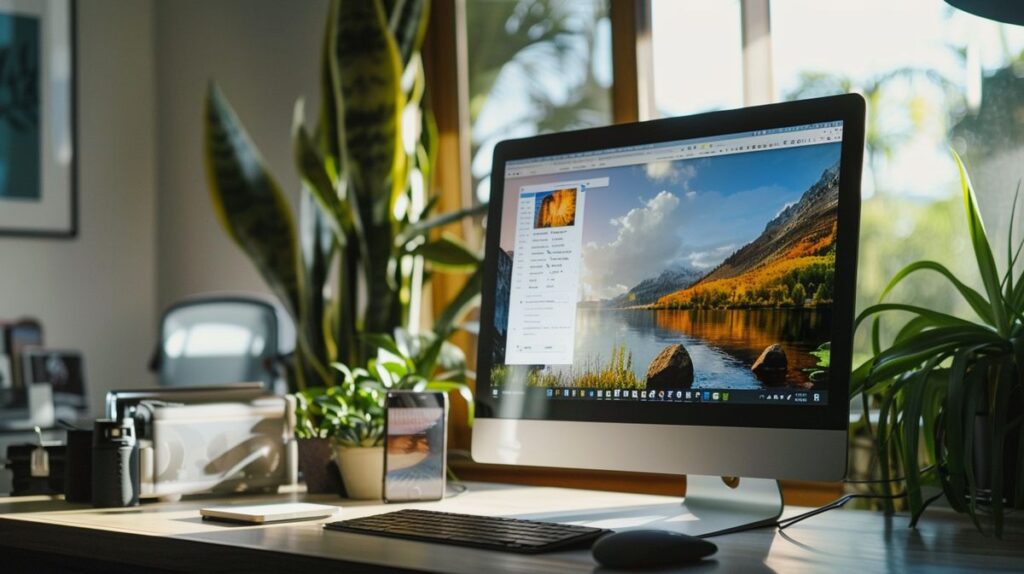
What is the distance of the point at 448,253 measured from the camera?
2609 millimetres

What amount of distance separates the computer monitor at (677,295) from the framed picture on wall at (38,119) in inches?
113

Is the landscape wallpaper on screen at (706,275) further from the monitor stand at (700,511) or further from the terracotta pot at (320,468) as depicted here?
the terracotta pot at (320,468)

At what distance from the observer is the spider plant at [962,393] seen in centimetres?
128

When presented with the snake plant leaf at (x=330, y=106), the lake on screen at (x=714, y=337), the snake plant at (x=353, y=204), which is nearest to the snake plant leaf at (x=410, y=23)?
the snake plant at (x=353, y=204)

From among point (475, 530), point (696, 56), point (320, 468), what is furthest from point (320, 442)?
point (696, 56)

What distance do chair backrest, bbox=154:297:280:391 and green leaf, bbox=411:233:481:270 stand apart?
79 cm

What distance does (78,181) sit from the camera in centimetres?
400

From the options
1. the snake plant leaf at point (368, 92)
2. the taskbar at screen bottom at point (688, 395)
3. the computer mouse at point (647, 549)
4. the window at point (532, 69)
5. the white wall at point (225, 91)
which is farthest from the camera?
the white wall at point (225, 91)

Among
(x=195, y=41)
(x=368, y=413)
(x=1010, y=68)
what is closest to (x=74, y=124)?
(x=195, y=41)

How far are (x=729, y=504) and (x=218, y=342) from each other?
7.14ft

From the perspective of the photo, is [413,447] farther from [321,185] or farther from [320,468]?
[321,185]

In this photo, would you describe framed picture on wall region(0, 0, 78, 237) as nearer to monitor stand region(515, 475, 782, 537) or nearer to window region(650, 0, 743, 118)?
window region(650, 0, 743, 118)

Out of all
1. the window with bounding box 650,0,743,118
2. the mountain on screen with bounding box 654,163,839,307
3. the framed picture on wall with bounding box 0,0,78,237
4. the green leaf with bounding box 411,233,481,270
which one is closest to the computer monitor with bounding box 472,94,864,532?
the mountain on screen with bounding box 654,163,839,307

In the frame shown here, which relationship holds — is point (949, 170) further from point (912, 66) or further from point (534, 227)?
point (534, 227)
